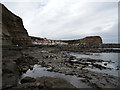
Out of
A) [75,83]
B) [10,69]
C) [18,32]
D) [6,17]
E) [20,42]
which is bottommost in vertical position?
[75,83]

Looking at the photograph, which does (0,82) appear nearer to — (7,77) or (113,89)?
(7,77)

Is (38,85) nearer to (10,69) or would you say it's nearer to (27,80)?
(27,80)

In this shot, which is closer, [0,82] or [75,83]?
[0,82]

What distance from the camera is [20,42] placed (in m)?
30.8

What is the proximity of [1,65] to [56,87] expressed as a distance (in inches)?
222

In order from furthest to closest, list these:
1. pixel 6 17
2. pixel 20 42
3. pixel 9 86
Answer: pixel 20 42, pixel 6 17, pixel 9 86

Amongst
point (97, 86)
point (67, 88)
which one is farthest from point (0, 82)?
point (97, 86)

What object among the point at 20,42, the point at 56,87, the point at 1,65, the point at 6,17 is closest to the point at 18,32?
the point at 20,42

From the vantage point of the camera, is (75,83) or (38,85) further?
(75,83)

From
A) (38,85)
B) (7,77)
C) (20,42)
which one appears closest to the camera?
(38,85)

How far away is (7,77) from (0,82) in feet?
2.46

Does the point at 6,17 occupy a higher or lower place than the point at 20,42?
higher

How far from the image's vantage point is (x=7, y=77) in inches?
241

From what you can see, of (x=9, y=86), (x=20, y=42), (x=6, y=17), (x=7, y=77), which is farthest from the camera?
(x=20, y=42)
